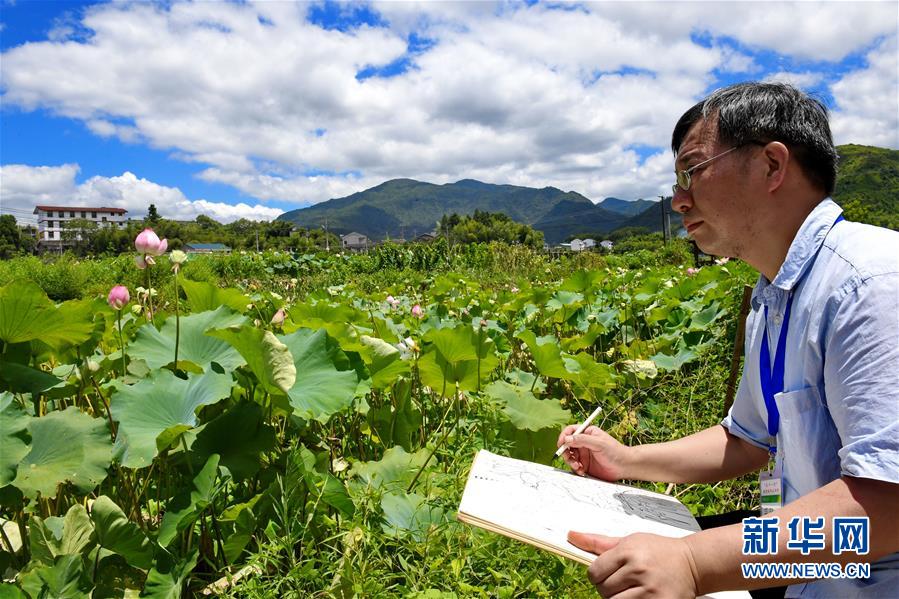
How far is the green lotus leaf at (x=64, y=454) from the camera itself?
1070 mm

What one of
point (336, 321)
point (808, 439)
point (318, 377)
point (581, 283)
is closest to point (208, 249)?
point (581, 283)

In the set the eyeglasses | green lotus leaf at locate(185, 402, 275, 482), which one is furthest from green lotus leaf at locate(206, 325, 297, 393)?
the eyeglasses

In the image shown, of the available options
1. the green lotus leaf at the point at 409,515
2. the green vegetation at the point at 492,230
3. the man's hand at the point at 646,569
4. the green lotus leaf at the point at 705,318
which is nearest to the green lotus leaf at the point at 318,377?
the green lotus leaf at the point at 409,515

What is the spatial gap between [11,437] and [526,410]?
1.22 m

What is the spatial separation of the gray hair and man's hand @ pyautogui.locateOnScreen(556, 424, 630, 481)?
2.02 ft

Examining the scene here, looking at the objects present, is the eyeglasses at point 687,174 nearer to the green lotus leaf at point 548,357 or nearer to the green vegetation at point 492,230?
the green lotus leaf at point 548,357

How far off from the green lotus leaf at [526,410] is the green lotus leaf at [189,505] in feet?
2.72

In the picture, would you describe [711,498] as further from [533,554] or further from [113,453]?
[113,453]

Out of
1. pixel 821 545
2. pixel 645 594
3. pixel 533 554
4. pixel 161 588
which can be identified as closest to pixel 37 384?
pixel 161 588

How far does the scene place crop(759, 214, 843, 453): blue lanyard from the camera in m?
1.02

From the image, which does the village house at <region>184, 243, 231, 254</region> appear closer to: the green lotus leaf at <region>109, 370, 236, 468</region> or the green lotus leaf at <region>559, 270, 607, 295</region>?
the green lotus leaf at <region>559, 270, 607, 295</region>

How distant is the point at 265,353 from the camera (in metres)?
1.17

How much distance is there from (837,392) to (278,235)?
6879cm

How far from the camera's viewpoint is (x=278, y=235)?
66.3 meters
